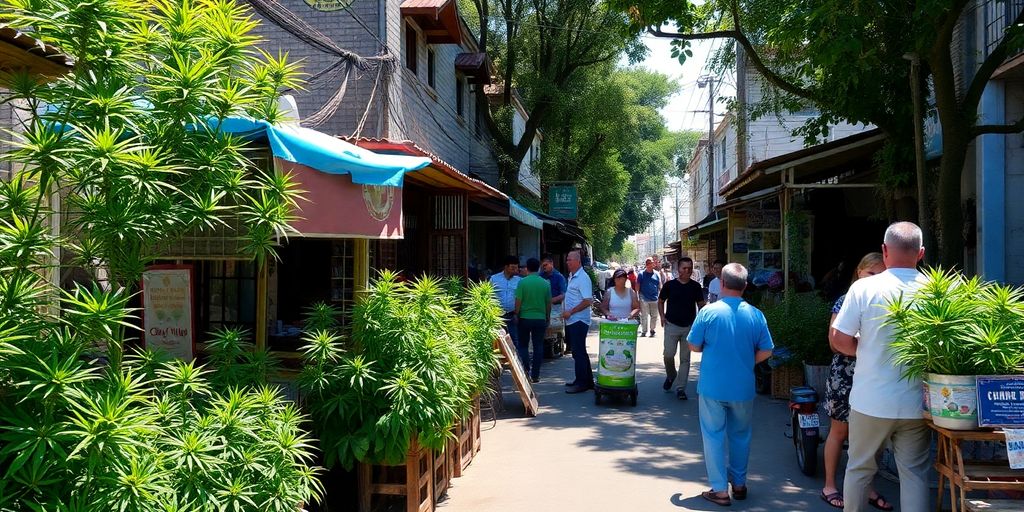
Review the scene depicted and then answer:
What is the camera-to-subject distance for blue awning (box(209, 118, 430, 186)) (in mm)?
4836

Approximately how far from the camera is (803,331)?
9.26 m

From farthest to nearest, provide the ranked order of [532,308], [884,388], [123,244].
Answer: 1. [532,308]
2. [884,388]
3. [123,244]

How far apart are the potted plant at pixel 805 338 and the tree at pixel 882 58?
1.59 m

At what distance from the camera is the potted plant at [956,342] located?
4.19 m

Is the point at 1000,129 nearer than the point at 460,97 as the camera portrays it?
Yes

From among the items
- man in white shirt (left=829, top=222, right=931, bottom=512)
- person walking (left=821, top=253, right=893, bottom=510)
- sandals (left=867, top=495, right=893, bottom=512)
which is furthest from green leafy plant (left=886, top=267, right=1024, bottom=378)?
sandals (left=867, top=495, right=893, bottom=512)

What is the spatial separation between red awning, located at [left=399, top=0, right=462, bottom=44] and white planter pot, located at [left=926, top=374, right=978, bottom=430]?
11.9 meters

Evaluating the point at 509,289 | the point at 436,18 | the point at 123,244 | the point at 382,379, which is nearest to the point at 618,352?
the point at 509,289

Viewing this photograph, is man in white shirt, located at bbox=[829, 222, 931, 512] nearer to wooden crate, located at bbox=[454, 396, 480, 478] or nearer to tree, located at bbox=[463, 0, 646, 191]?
wooden crate, located at bbox=[454, 396, 480, 478]

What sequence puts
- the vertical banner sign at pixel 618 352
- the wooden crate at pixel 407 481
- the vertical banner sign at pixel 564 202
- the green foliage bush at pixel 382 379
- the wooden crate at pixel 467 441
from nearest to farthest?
the green foliage bush at pixel 382 379 → the wooden crate at pixel 407 481 → the wooden crate at pixel 467 441 → the vertical banner sign at pixel 618 352 → the vertical banner sign at pixel 564 202

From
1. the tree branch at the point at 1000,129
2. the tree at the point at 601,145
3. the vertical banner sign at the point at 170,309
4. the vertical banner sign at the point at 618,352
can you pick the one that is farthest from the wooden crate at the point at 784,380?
the tree at the point at 601,145

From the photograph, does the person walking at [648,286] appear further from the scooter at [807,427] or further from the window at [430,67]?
the scooter at [807,427]

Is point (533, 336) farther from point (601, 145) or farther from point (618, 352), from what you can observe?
point (601, 145)

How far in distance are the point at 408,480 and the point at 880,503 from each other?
3485 mm
